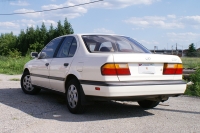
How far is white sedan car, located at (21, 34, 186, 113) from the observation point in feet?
15.4

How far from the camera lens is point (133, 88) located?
474 cm

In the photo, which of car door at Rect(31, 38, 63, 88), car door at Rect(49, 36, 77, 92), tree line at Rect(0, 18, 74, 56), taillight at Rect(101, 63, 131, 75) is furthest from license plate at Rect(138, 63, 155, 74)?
tree line at Rect(0, 18, 74, 56)

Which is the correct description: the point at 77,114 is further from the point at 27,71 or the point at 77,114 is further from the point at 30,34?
the point at 30,34

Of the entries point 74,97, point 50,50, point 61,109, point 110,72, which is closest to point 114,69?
point 110,72

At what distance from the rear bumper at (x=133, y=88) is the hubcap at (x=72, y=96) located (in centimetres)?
39

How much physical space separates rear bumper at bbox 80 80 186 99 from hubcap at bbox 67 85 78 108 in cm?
39

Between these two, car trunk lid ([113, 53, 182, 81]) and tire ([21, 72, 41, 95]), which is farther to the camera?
tire ([21, 72, 41, 95])

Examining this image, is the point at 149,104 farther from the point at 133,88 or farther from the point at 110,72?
the point at 110,72

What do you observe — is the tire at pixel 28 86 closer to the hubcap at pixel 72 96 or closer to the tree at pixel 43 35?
the hubcap at pixel 72 96

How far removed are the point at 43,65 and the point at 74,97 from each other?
67.2 inches

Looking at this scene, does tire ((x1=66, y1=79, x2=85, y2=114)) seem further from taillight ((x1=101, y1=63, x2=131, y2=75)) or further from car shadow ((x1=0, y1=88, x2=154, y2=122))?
taillight ((x1=101, y1=63, x2=131, y2=75))

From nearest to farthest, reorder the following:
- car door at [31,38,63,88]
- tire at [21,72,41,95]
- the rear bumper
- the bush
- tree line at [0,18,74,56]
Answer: the rear bumper, car door at [31,38,63,88], tire at [21,72,41,95], the bush, tree line at [0,18,74,56]

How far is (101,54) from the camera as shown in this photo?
489 cm

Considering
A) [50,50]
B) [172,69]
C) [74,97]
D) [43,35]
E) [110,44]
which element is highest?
[43,35]
